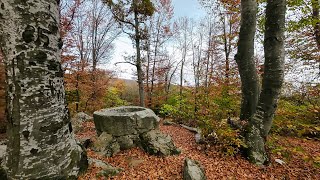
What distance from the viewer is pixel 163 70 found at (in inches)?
595

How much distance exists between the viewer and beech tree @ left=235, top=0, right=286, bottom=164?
11.5ft

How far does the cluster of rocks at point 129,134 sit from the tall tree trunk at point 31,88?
8.45ft

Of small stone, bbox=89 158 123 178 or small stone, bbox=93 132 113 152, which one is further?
small stone, bbox=93 132 113 152

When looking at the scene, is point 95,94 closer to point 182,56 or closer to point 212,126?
point 212,126

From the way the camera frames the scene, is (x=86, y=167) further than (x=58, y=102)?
Yes

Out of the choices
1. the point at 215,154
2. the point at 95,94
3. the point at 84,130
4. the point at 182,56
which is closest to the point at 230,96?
the point at 215,154

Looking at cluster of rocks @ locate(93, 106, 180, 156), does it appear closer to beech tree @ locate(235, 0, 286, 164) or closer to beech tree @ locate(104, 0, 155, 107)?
beech tree @ locate(235, 0, 286, 164)

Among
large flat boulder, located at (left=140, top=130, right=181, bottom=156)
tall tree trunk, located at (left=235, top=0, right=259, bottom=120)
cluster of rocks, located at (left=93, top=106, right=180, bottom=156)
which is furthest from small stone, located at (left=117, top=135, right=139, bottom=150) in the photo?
tall tree trunk, located at (left=235, top=0, right=259, bottom=120)

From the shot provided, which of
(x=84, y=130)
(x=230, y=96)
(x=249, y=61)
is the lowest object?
(x=84, y=130)

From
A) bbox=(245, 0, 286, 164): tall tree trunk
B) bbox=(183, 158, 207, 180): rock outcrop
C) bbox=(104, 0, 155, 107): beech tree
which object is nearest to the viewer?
bbox=(183, 158, 207, 180): rock outcrop

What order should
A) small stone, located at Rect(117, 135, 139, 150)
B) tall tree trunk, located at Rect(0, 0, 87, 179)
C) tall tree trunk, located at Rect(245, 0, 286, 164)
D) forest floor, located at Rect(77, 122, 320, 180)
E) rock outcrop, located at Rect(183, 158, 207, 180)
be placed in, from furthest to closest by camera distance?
small stone, located at Rect(117, 135, 139, 150) < tall tree trunk, located at Rect(245, 0, 286, 164) < forest floor, located at Rect(77, 122, 320, 180) < rock outcrop, located at Rect(183, 158, 207, 180) < tall tree trunk, located at Rect(0, 0, 87, 179)

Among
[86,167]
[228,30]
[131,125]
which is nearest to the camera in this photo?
[86,167]

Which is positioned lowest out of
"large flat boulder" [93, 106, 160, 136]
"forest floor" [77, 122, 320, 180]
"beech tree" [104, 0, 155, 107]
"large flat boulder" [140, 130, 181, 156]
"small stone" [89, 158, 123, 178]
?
"forest floor" [77, 122, 320, 180]

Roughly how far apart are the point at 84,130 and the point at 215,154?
16.6ft
